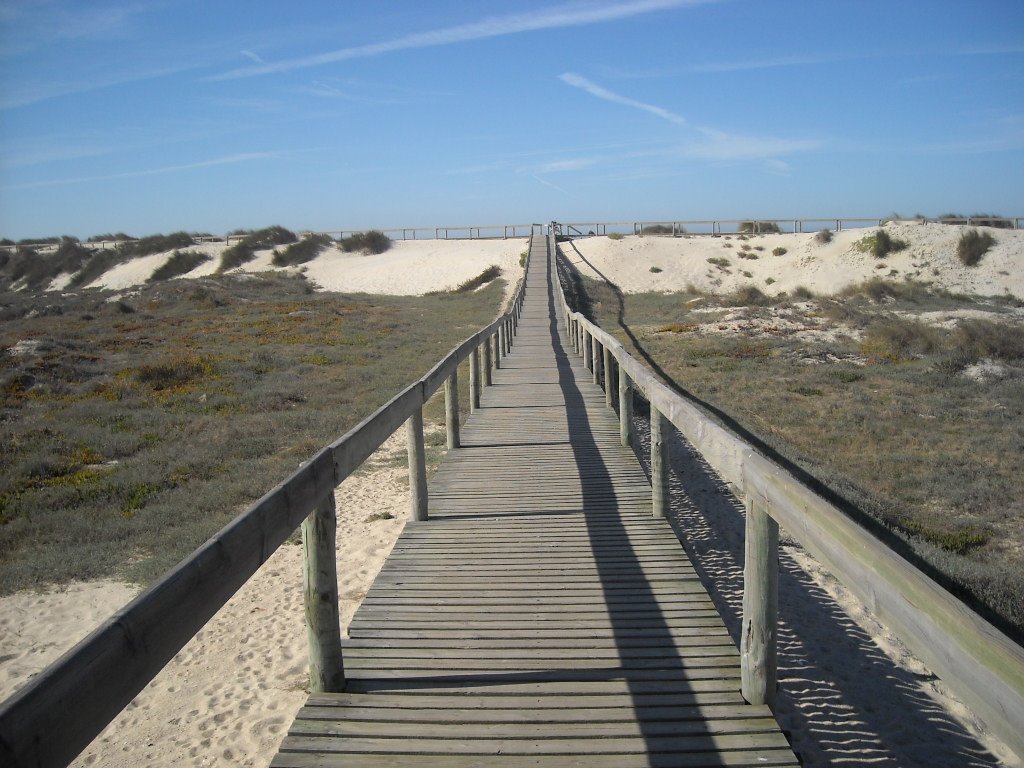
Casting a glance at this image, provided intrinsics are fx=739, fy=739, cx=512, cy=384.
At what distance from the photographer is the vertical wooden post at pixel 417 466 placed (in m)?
5.39

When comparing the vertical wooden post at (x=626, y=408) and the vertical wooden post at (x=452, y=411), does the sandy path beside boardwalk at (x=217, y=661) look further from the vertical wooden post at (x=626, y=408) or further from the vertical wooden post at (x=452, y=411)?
the vertical wooden post at (x=626, y=408)

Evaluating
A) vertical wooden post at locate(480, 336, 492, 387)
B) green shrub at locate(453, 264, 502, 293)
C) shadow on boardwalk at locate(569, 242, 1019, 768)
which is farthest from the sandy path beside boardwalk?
green shrub at locate(453, 264, 502, 293)

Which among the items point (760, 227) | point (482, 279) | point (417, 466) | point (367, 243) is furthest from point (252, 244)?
point (417, 466)

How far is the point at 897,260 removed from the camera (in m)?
38.6

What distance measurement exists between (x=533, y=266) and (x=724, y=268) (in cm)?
1199

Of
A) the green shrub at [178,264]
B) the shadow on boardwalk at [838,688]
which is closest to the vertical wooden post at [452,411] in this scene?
the shadow on boardwalk at [838,688]

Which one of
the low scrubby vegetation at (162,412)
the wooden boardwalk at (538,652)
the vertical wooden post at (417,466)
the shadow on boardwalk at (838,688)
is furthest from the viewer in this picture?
the low scrubby vegetation at (162,412)

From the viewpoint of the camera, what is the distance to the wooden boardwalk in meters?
2.78

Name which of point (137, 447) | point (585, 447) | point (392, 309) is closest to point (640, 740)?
point (585, 447)

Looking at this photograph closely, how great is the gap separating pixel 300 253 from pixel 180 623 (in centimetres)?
5370

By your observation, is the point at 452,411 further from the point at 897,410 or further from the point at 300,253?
the point at 300,253

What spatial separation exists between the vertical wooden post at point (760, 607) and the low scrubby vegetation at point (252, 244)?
53.3m

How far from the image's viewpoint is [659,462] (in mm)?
5180

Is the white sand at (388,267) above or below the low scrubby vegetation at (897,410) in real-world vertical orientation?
above
